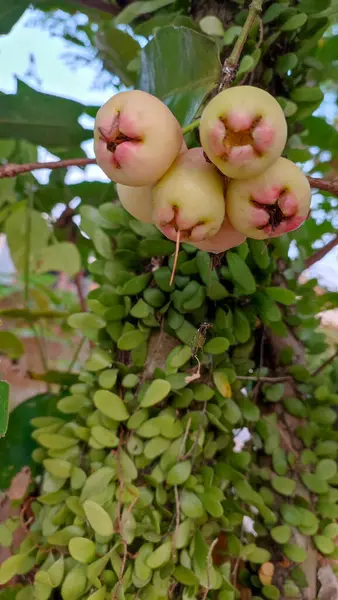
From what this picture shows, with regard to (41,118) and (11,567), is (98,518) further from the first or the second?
(41,118)

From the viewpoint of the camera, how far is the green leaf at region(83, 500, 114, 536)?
37cm

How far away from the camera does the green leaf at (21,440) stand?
498 millimetres

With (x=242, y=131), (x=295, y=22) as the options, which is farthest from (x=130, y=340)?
(x=295, y=22)

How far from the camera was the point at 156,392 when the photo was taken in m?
0.40

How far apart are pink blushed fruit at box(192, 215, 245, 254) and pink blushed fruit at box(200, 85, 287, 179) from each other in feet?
0.16

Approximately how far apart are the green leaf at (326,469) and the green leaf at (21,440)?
29 centimetres

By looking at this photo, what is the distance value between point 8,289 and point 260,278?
28.9 inches

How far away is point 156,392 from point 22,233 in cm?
37

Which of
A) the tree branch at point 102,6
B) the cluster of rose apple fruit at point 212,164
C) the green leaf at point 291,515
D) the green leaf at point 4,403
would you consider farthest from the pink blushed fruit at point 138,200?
the tree branch at point 102,6

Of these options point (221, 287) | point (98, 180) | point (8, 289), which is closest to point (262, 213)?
point (221, 287)

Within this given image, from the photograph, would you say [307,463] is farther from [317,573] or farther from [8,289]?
[8,289]

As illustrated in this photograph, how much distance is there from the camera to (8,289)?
1.04 m

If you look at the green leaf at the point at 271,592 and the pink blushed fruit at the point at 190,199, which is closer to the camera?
the pink blushed fruit at the point at 190,199

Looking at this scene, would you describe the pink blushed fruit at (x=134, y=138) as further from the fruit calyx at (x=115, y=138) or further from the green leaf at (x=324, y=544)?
the green leaf at (x=324, y=544)
